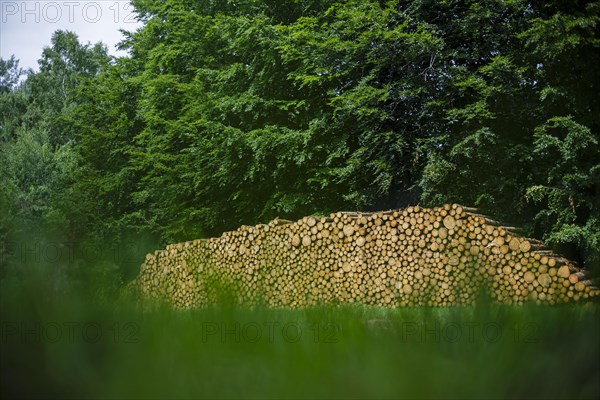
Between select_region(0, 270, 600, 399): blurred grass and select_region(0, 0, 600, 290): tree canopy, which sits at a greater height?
select_region(0, 0, 600, 290): tree canopy

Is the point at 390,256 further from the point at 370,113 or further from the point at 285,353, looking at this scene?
the point at 285,353

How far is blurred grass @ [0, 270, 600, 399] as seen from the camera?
1306 millimetres

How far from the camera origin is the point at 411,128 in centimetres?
1324

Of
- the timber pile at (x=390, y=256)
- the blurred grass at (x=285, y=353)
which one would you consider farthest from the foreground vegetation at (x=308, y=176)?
the timber pile at (x=390, y=256)

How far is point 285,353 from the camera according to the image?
1.40 metres

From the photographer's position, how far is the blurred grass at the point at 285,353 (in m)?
1.31

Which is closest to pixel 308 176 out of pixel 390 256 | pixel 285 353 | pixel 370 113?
pixel 370 113

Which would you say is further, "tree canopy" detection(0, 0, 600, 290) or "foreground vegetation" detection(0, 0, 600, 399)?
"tree canopy" detection(0, 0, 600, 290)

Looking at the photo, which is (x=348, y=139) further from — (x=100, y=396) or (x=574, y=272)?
(x=100, y=396)

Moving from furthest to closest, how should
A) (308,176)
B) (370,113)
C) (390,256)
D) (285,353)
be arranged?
(308,176) < (370,113) < (390,256) < (285,353)

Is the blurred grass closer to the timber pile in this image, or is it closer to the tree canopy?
the timber pile

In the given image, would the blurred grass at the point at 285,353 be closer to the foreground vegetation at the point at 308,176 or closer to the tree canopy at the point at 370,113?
the foreground vegetation at the point at 308,176

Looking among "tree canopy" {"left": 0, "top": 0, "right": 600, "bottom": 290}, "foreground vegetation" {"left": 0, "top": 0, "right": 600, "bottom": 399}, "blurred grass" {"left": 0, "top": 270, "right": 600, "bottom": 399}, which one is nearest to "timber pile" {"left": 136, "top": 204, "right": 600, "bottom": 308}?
"foreground vegetation" {"left": 0, "top": 0, "right": 600, "bottom": 399}

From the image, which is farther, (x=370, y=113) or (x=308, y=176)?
(x=308, y=176)
